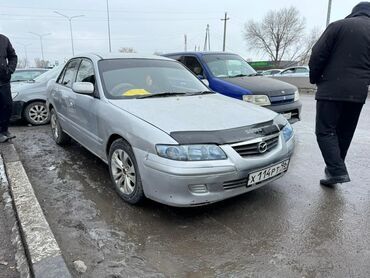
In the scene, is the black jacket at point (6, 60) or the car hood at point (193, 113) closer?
the car hood at point (193, 113)

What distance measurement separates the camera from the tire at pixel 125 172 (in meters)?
3.16

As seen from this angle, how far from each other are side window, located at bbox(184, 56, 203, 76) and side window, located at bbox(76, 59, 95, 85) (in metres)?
2.83

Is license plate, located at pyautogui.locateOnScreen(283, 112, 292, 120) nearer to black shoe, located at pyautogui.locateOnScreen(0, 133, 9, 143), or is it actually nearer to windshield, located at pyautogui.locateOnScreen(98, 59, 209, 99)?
windshield, located at pyautogui.locateOnScreen(98, 59, 209, 99)

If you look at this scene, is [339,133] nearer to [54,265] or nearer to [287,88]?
[287,88]

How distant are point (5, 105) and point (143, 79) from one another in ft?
9.26

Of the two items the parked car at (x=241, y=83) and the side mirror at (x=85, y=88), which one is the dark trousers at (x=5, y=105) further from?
the parked car at (x=241, y=83)

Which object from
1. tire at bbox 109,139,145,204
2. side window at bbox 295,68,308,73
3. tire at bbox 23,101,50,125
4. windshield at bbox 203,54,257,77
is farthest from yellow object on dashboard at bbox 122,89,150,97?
side window at bbox 295,68,308,73

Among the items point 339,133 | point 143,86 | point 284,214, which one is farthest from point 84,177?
point 339,133

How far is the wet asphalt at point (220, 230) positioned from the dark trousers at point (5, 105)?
1744 millimetres

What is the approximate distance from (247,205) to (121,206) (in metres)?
1.28

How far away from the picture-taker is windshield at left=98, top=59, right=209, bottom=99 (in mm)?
3891

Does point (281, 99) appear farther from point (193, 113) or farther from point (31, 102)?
point (31, 102)

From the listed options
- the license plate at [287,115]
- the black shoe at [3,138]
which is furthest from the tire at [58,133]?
the license plate at [287,115]

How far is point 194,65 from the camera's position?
7105mm
